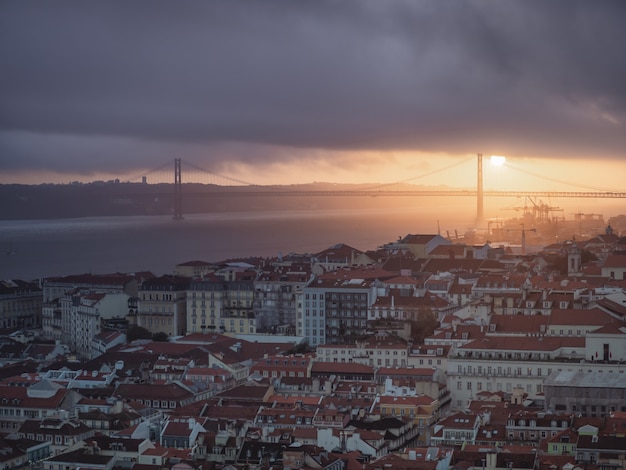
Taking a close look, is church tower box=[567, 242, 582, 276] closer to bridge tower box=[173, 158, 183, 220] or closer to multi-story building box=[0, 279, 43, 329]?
multi-story building box=[0, 279, 43, 329]

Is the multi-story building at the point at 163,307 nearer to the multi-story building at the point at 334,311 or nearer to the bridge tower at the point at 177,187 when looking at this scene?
the multi-story building at the point at 334,311

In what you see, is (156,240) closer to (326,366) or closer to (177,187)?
(177,187)

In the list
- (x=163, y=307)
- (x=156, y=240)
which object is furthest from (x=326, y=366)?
(x=156, y=240)

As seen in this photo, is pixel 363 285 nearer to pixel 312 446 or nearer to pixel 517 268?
pixel 517 268

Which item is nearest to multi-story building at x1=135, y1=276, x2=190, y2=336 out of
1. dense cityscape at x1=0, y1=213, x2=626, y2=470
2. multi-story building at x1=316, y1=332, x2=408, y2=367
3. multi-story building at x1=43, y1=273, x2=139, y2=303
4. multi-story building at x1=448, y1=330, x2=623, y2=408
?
dense cityscape at x1=0, y1=213, x2=626, y2=470

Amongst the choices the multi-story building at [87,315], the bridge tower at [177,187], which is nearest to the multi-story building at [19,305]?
the multi-story building at [87,315]

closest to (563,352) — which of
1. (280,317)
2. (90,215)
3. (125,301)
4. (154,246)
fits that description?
(280,317)
